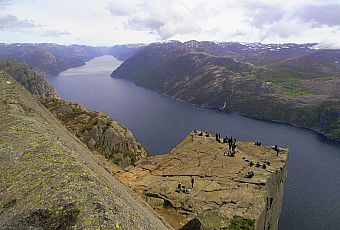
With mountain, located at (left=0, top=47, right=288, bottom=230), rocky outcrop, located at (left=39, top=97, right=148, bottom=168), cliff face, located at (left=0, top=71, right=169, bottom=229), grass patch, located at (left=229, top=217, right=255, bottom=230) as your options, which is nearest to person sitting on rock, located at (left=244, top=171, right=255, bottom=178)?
mountain, located at (left=0, top=47, right=288, bottom=230)

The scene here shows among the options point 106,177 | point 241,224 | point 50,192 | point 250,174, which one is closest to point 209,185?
point 250,174

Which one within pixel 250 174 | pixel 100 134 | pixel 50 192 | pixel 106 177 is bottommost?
pixel 250 174

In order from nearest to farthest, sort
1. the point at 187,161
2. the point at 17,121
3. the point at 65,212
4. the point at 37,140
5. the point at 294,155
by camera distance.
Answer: the point at 65,212 → the point at 37,140 → the point at 17,121 → the point at 187,161 → the point at 294,155

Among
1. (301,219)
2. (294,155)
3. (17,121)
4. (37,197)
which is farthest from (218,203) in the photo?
(294,155)

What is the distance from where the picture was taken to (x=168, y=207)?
44500 millimetres

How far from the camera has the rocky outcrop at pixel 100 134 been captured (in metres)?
66.8

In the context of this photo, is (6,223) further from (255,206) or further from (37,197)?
(255,206)

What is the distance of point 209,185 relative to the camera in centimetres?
5166

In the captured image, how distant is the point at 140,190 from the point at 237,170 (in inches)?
741

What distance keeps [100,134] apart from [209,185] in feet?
96.7

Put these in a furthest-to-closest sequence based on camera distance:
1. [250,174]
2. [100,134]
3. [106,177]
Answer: [100,134] < [250,174] < [106,177]

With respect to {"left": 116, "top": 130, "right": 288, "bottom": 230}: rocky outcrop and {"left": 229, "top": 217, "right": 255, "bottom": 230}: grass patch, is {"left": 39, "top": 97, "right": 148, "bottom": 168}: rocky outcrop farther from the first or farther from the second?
{"left": 229, "top": 217, "right": 255, "bottom": 230}: grass patch

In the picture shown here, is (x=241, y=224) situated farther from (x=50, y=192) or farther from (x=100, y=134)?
(x=100, y=134)

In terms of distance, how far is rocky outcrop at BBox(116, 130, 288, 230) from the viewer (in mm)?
41938
